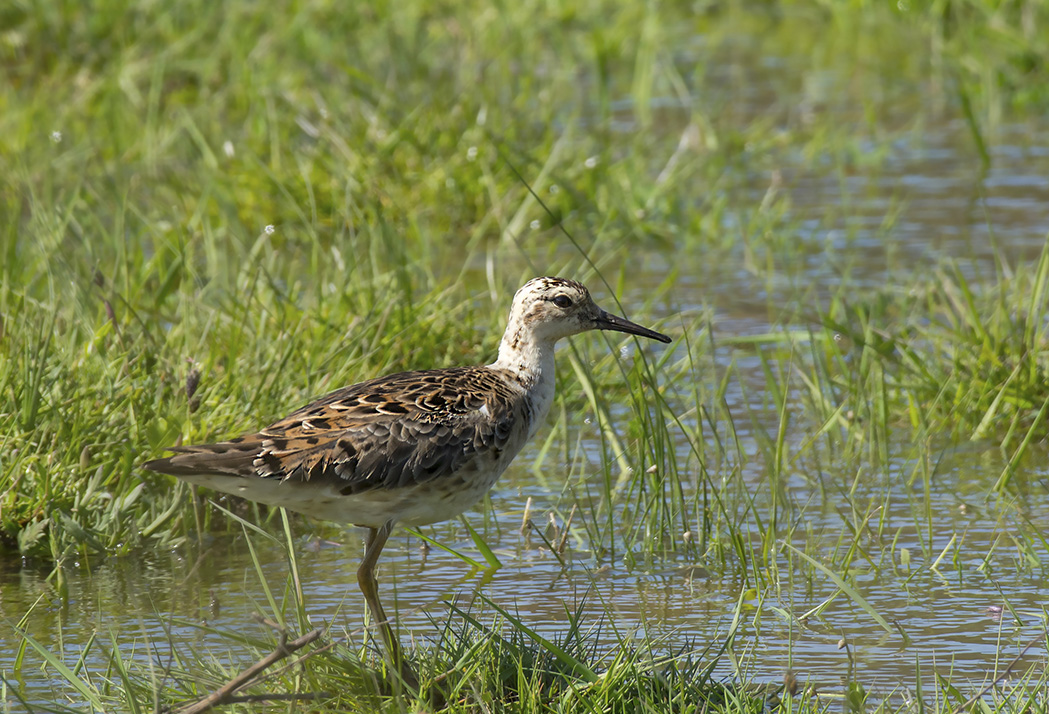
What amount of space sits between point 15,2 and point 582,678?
9.03 metres

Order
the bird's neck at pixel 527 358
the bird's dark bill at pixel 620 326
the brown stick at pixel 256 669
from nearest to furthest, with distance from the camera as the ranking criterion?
the brown stick at pixel 256 669 → the bird's neck at pixel 527 358 → the bird's dark bill at pixel 620 326

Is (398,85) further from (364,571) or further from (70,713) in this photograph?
(70,713)

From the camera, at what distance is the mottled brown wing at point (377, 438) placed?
464 centimetres

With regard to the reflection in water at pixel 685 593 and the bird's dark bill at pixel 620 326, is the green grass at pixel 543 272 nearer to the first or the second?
the reflection in water at pixel 685 593

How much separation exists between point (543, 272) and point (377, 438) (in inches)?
139

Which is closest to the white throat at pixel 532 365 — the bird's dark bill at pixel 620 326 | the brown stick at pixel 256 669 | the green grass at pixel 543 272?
the bird's dark bill at pixel 620 326

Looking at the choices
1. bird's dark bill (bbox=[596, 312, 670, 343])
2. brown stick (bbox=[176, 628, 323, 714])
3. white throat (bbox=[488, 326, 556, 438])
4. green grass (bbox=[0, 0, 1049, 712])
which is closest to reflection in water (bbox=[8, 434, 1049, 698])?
green grass (bbox=[0, 0, 1049, 712])

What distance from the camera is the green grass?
5332mm

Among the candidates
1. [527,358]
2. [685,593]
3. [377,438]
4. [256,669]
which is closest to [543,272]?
[527,358]

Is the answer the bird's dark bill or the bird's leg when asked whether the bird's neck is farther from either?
the bird's leg

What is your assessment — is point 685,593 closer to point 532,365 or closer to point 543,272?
point 532,365

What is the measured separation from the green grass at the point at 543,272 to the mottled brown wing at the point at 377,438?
503 mm

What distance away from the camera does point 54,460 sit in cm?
555

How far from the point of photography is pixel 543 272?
8.25 meters
